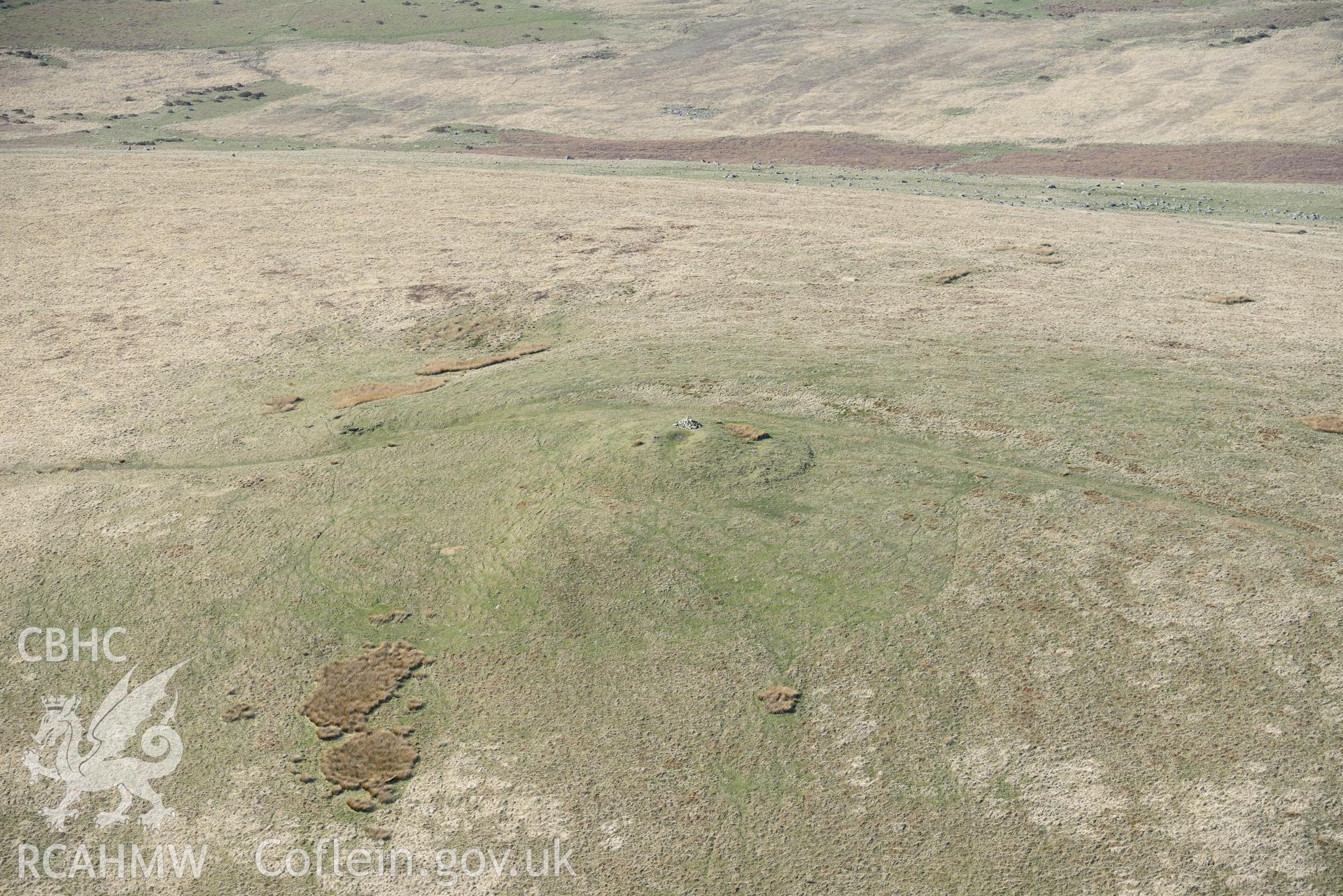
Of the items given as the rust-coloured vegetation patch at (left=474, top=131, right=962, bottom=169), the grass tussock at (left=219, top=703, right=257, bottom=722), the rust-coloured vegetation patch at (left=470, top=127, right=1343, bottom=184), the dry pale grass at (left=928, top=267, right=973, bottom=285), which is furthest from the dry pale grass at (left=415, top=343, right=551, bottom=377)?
the rust-coloured vegetation patch at (left=470, top=127, right=1343, bottom=184)

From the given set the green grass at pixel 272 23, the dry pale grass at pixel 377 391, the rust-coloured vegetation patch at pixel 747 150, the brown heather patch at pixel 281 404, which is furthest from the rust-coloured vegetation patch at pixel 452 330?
the green grass at pixel 272 23

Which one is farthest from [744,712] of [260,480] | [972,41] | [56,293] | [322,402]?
[972,41]

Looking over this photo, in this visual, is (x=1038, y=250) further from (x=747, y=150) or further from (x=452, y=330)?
(x=747, y=150)

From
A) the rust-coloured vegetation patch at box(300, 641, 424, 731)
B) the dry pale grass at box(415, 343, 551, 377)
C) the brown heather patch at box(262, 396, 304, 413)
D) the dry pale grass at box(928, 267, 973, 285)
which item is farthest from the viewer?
the dry pale grass at box(928, 267, 973, 285)

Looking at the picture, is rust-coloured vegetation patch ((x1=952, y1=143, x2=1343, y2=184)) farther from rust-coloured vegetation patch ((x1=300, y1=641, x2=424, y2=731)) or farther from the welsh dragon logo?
the welsh dragon logo

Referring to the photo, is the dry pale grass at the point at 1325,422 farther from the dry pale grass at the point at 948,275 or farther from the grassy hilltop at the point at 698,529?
the dry pale grass at the point at 948,275
